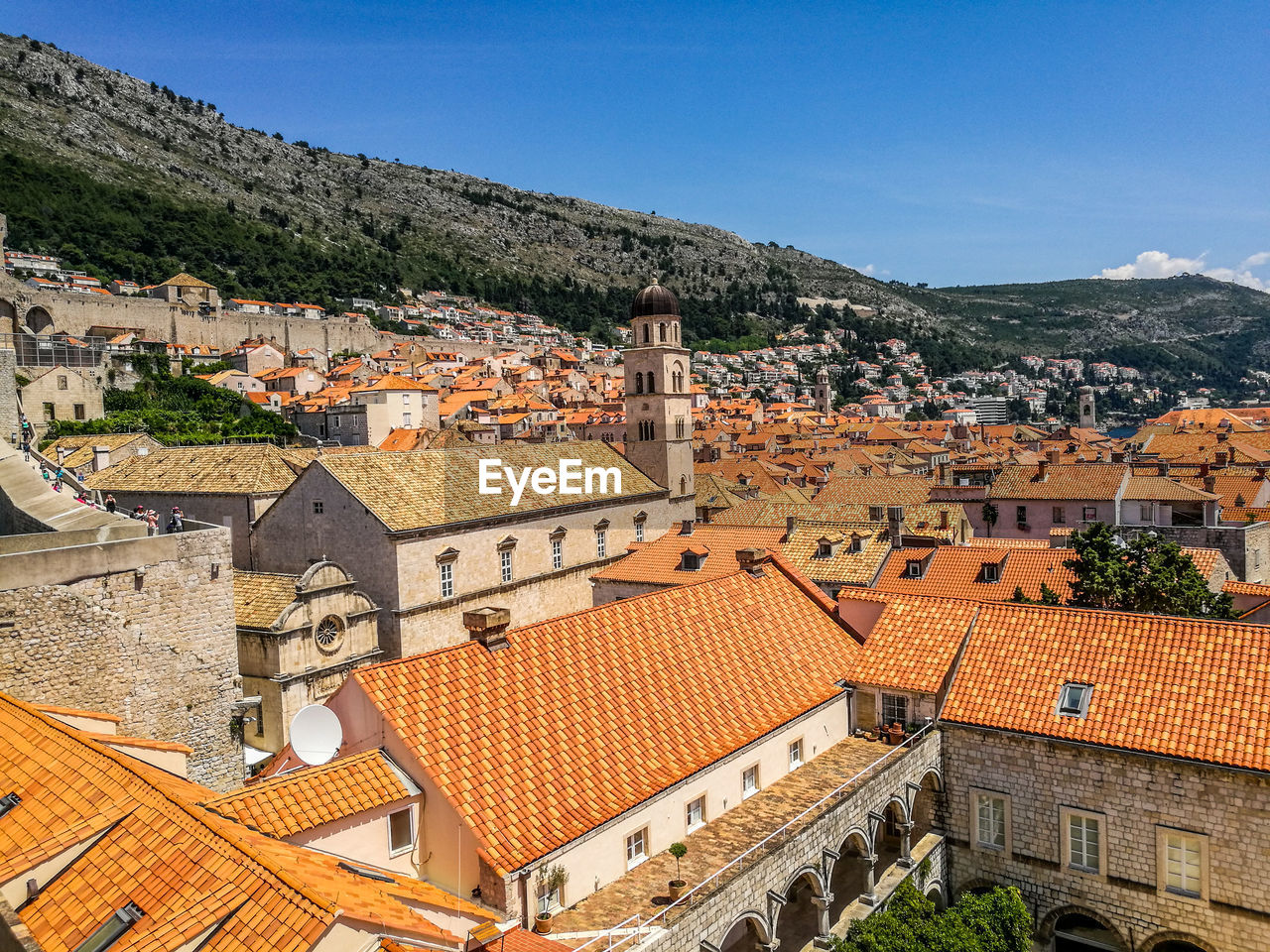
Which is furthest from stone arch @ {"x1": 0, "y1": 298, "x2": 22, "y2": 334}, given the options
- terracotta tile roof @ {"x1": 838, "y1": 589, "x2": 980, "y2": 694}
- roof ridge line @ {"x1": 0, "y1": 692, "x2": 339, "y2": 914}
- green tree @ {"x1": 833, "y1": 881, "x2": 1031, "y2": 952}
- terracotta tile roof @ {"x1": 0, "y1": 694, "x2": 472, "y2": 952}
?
green tree @ {"x1": 833, "y1": 881, "x2": 1031, "y2": 952}

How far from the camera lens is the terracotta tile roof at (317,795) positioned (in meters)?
10.7

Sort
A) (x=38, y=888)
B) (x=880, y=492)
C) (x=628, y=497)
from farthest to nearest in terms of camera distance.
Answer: (x=880, y=492) < (x=628, y=497) < (x=38, y=888)

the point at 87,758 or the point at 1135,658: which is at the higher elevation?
the point at 87,758

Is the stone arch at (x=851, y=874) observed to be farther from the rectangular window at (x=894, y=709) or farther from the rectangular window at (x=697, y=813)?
the rectangular window at (x=894, y=709)

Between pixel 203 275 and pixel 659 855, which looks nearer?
pixel 659 855

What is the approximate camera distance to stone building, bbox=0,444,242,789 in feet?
50.7

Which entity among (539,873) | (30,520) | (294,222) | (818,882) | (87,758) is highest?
(294,222)

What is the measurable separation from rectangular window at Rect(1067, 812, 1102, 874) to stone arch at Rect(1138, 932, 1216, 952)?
139 cm

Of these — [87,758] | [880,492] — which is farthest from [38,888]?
[880,492]

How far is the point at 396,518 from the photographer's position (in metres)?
27.9

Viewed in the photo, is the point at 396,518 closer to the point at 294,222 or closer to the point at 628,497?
the point at 628,497

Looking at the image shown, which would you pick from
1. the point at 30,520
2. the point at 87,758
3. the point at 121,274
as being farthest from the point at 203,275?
the point at 87,758

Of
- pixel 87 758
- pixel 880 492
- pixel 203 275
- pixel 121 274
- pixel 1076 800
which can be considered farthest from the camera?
pixel 203 275

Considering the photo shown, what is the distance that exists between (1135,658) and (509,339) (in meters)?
149
